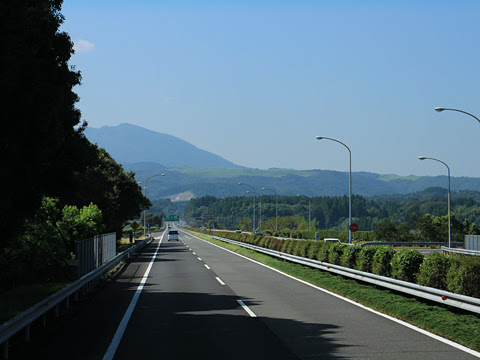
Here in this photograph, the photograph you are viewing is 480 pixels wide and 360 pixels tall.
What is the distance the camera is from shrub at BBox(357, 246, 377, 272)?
20594mm

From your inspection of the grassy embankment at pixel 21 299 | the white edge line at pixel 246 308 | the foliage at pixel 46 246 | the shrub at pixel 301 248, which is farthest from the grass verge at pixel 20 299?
the shrub at pixel 301 248

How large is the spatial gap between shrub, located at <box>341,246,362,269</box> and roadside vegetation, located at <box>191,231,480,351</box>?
0.60 m

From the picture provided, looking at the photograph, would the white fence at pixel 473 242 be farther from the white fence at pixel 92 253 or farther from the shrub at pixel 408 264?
the shrub at pixel 408 264

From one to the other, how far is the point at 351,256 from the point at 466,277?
8.56 metres

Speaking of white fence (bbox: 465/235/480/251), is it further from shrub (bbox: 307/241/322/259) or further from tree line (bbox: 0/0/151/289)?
tree line (bbox: 0/0/151/289)

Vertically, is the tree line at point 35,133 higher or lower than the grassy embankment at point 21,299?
higher

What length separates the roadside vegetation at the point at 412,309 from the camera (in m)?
11.0

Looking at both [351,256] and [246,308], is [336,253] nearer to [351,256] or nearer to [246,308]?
[351,256]

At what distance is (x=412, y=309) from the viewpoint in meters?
13.5

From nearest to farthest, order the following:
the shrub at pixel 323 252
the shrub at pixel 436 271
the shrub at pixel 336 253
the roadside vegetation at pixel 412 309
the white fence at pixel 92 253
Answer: the roadside vegetation at pixel 412 309 < the shrub at pixel 436 271 < the white fence at pixel 92 253 < the shrub at pixel 336 253 < the shrub at pixel 323 252

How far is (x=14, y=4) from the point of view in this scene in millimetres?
12609

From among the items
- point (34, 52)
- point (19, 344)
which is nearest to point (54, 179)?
point (34, 52)

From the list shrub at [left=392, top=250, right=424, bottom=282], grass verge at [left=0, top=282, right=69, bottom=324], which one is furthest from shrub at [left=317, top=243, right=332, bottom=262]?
grass verge at [left=0, top=282, right=69, bottom=324]

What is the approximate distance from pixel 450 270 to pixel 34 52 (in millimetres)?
11994
